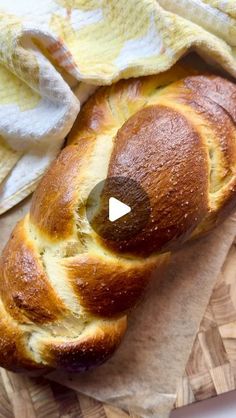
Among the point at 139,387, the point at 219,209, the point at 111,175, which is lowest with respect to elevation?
the point at 139,387

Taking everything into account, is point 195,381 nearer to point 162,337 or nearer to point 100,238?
point 162,337

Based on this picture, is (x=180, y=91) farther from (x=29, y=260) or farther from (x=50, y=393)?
(x=50, y=393)

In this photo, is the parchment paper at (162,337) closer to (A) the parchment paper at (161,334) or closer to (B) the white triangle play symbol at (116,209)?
(A) the parchment paper at (161,334)

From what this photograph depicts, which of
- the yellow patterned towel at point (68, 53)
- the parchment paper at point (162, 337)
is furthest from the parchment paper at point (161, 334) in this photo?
the yellow patterned towel at point (68, 53)

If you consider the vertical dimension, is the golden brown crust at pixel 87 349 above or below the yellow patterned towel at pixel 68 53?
below

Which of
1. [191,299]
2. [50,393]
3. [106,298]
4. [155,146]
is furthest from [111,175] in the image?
[50,393]
